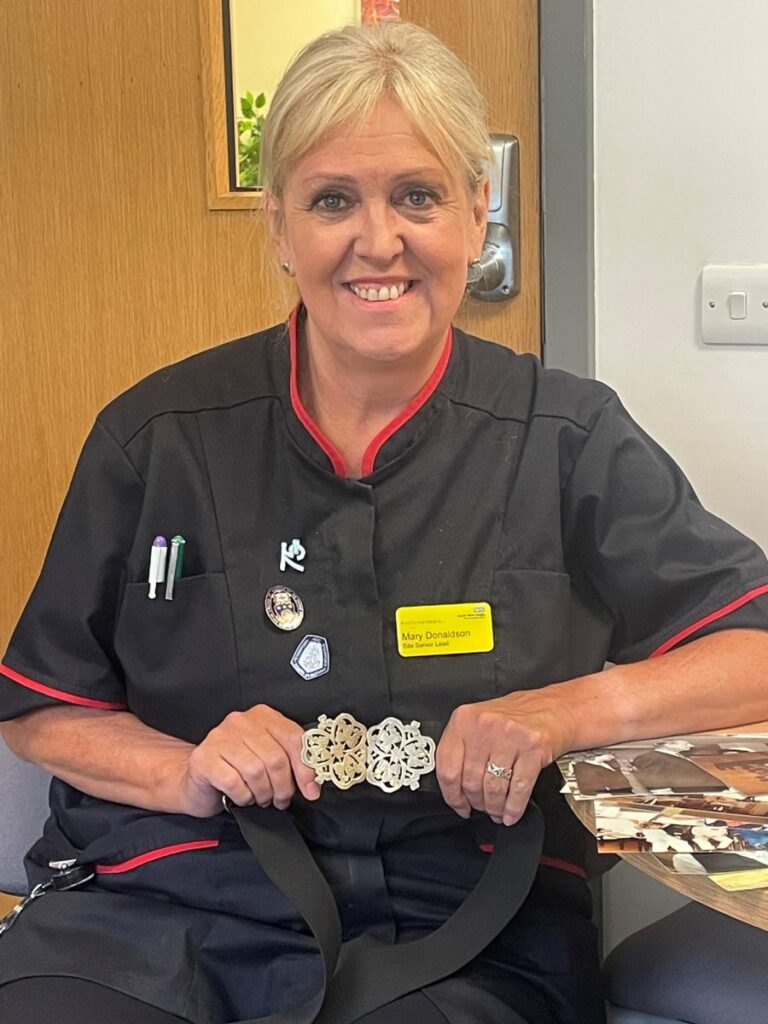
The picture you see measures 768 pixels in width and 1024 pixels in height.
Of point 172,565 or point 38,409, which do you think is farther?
point 38,409

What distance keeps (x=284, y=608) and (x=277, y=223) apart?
1.36 ft

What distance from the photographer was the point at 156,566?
1352mm

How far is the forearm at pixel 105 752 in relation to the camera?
1292 mm

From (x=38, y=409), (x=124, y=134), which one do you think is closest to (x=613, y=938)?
(x=38, y=409)

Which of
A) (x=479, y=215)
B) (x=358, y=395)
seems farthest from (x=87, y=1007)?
(x=479, y=215)

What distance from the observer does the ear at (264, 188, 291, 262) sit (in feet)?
4.51

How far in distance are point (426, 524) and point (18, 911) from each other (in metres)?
0.56

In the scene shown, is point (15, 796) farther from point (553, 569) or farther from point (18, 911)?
point (553, 569)

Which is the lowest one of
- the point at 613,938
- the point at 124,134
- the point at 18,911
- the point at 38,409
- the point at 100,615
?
the point at 613,938

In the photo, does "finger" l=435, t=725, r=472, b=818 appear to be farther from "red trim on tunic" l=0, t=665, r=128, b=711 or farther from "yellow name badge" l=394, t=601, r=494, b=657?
"red trim on tunic" l=0, t=665, r=128, b=711

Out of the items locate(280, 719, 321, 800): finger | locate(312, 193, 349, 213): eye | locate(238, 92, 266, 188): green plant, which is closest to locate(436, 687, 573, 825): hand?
locate(280, 719, 321, 800): finger

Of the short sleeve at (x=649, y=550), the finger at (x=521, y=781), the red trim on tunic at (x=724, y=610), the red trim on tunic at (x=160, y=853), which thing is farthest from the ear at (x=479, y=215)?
the red trim on tunic at (x=160, y=853)

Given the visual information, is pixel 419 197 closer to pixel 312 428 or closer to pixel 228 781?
pixel 312 428

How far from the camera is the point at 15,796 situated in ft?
4.78
